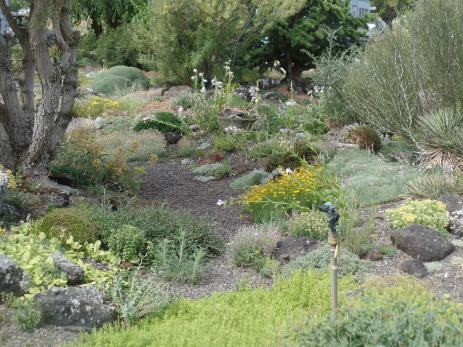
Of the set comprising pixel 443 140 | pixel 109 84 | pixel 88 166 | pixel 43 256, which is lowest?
pixel 43 256

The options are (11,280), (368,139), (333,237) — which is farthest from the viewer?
(368,139)

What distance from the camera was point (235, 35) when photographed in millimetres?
19312

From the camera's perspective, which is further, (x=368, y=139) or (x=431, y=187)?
(x=368, y=139)

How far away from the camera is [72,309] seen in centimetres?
489

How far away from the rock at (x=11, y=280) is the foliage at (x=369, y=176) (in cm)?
396

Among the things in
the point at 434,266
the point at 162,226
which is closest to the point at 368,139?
the point at 434,266

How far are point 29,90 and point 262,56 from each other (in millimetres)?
12503

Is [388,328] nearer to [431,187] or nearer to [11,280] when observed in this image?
[11,280]

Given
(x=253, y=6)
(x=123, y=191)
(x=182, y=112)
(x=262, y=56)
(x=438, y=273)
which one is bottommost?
(x=438, y=273)

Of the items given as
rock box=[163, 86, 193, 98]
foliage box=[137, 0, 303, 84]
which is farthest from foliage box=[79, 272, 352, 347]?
foliage box=[137, 0, 303, 84]

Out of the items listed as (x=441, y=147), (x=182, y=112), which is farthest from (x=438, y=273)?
(x=182, y=112)

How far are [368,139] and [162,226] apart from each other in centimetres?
510

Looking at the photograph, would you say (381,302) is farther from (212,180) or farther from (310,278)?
(212,180)

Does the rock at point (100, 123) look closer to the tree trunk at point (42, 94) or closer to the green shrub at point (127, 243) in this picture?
the tree trunk at point (42, 94)
